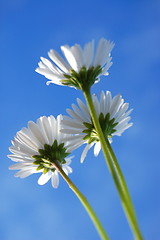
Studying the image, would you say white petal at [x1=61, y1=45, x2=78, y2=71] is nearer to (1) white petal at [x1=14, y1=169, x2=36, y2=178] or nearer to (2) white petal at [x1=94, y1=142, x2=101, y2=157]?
(2) white petal at [x1=94, y1=142, x2=101, y2=157]

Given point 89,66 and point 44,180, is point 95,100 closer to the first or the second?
point 89,66

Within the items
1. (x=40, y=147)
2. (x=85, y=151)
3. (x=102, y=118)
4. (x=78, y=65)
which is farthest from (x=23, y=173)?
(x=78, y=65)

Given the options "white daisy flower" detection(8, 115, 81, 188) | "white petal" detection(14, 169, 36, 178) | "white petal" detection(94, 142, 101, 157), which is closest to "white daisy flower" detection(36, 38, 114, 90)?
"white daisy flower" detection(8, 115, 81, 188)

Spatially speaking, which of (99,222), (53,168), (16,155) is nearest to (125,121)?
(53,168)

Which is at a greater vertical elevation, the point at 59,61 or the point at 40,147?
the point at 59,61

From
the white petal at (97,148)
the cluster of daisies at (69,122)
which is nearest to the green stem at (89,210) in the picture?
the cluster of daisies at (69,122)

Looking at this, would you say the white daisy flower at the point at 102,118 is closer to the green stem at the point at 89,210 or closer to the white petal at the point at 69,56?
the white petal at the point at 69,56

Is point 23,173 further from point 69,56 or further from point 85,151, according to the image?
point 69,56
